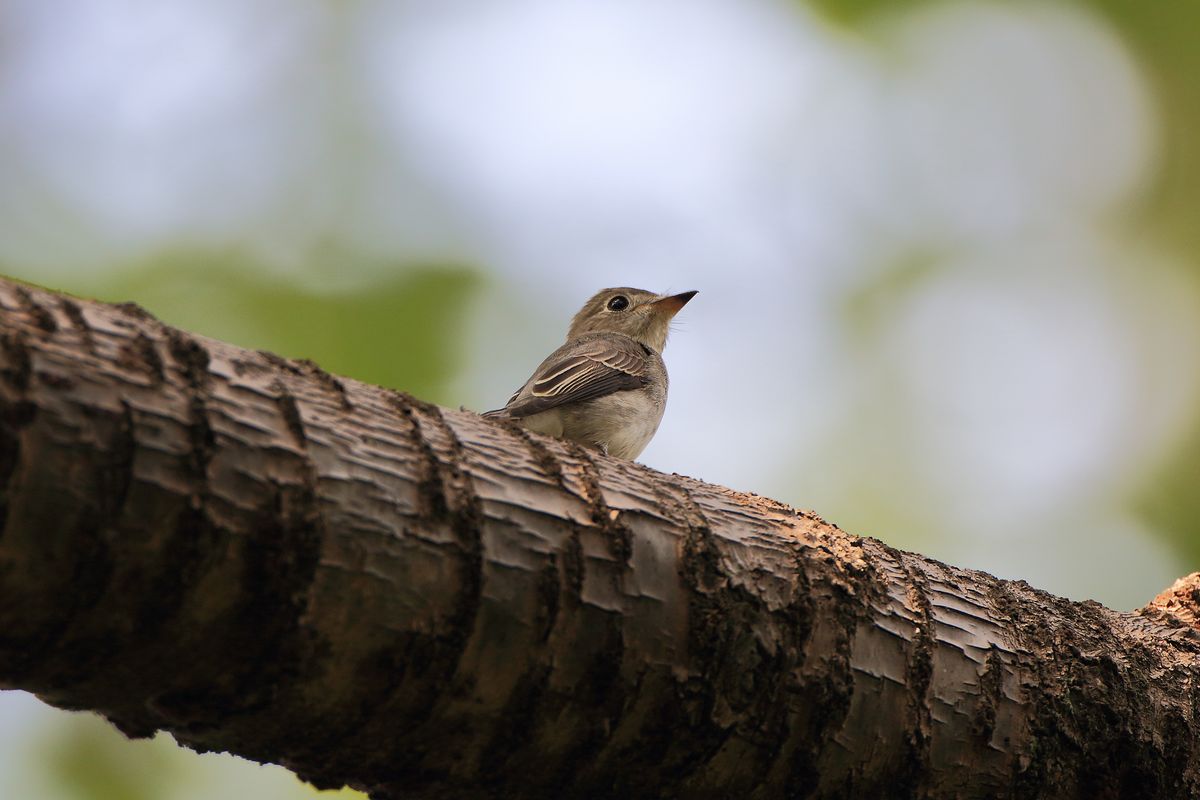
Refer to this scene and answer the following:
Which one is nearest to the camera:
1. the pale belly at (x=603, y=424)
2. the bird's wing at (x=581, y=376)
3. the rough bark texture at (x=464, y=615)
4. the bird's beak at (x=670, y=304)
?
the rough bark texture at (x=464, y=615)

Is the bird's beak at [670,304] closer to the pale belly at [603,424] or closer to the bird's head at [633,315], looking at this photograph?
the bird's head at [633,315]

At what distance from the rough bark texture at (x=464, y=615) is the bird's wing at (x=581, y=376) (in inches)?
148

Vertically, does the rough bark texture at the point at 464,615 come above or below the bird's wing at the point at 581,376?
below

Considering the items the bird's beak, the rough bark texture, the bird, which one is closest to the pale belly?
the bird

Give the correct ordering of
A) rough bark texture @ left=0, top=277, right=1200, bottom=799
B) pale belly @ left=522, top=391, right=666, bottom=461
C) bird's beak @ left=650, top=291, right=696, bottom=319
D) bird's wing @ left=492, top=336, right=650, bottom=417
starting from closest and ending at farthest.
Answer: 1. rough bark texture @ left=0, top=277, right=1200, bottom=799
2. bird's wing @ left=492, top=336, right=650, bottom=417
3. pale belly @ left=522, top=391, right=666, bottom=461
4. bird's beak @ left=650, top=291, right=696, bottom=319

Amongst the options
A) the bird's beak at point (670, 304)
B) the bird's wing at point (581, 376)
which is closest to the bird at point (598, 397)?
the bird's wing at point (581, 376)

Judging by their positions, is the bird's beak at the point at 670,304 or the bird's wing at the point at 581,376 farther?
the bird's beak at the point at 670,304

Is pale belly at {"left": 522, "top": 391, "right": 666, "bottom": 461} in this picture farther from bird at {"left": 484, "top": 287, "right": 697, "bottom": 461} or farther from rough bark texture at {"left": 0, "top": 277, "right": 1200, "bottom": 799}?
rough bark texture at {"left": 0, "top": 277, "right": 1200, "bottom": 799}

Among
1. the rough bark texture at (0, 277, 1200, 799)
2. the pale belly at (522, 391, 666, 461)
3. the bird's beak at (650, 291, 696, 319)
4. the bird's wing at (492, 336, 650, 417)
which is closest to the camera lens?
the rough bark texture at (0, 277, 1200, 799)

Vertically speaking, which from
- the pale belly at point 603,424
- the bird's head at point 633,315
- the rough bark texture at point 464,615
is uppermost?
the bird's head at point 633,315

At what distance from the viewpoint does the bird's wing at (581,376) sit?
6.86 m

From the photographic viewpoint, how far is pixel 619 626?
2.53 m

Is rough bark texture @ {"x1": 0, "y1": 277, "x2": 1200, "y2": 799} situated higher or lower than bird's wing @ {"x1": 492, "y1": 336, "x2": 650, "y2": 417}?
lower

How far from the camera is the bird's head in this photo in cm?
1041
